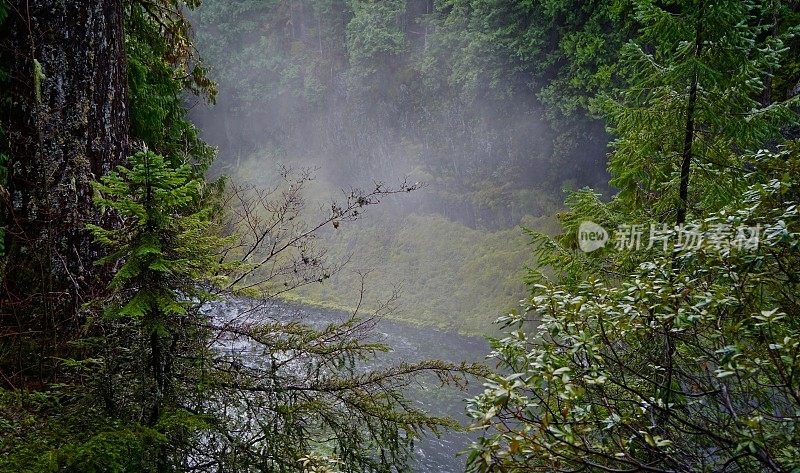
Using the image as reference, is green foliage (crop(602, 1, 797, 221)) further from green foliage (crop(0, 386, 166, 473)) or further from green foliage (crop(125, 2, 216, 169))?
green foliage (crop(125, 2, 216, 169))

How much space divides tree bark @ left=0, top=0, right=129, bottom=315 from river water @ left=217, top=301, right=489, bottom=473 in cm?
281

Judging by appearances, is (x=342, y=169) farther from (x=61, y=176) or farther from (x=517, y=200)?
(x=61, y=176)

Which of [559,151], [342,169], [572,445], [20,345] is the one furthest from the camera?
[342,169]

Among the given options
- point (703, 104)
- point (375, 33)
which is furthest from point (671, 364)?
point (375, 33)

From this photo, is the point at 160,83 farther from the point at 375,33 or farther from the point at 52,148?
the point at 375,33

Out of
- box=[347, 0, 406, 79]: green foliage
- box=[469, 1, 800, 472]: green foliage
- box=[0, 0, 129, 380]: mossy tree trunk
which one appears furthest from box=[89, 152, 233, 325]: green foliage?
box=[347, 0, 406, 79]: green foliage

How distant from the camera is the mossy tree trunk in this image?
276 centimetres

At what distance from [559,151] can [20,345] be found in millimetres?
17837

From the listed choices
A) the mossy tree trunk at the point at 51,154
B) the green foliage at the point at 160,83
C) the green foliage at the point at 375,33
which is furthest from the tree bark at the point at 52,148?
the green foliage at the point at 375,33

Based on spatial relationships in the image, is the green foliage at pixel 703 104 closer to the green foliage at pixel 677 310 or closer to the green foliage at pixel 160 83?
the green foliage at pixel 677 310

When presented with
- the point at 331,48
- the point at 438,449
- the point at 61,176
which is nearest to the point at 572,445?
the point at 61,176

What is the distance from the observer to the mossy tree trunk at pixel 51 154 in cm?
276

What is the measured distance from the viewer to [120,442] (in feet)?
6.18

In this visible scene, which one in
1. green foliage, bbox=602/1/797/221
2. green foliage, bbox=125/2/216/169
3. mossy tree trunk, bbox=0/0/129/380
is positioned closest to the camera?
mossy tree trunk, bbox=0/0/129/380
